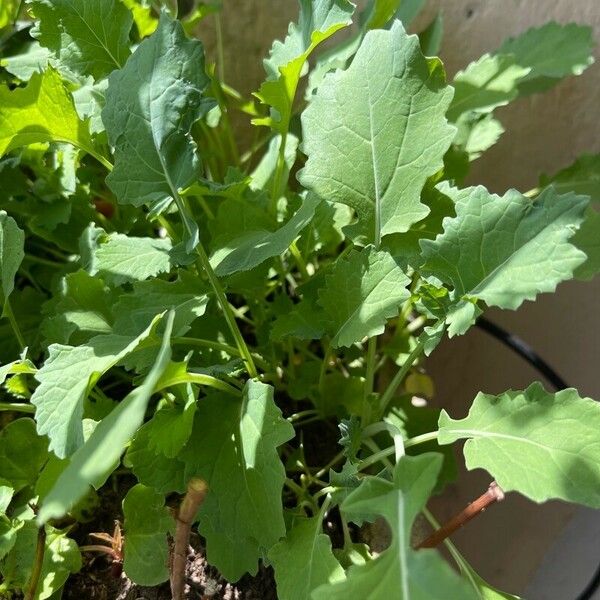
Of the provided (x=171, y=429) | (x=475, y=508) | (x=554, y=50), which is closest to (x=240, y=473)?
(x=171, y=429)

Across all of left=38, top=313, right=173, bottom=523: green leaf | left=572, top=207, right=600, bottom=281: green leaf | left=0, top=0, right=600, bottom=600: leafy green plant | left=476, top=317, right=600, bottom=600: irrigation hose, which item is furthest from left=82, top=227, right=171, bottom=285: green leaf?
left=476, top=317, right=600, bottom=600: irrigation hose

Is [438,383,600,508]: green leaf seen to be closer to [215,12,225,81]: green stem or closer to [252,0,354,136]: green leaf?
[252,0,354,136]: green leaf

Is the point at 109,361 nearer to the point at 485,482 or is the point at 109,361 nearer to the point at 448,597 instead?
the point at 448,597

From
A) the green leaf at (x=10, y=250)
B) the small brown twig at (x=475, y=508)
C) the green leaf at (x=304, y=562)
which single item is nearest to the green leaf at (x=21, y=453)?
the green leaf at (x=10, y=250)

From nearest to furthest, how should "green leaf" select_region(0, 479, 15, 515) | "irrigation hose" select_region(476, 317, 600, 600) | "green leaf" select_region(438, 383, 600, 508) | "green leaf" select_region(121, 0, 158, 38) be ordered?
"green leaf" select_region(438, 383, 600, 508)
"green leaf" select_region(0, 479, 15, 515)
"green leaf" select_region(121, 0, 158, 38)
"irrigation hose" select_region(476, 317, 600, 600)

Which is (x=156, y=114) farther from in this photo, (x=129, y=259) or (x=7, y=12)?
(x=7, y=12)

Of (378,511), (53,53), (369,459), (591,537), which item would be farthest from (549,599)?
(53,53)
